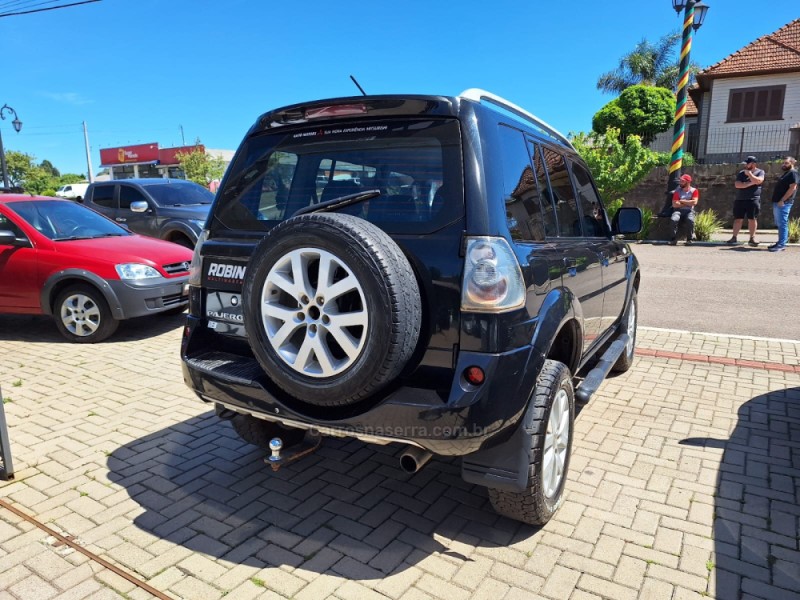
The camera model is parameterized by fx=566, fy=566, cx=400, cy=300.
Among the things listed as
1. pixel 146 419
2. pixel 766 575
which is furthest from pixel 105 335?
pixel 766 575

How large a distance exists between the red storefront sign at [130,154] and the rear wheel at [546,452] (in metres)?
57.0

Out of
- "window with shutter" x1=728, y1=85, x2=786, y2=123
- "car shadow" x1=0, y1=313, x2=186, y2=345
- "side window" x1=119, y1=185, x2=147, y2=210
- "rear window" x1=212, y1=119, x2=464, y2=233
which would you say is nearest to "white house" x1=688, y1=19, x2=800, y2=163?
"window with shutter" x1=728, y1=85, x2=786, y2=123

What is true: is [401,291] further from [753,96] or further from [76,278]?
[753,96]

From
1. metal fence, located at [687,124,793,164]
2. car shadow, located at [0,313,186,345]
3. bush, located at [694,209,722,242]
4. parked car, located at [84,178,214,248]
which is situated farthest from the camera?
metal fence, located at [687,124,793,164]

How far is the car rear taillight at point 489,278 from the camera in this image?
2318 millimetres

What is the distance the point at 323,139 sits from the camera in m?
2.89

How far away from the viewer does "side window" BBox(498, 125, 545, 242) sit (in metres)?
2.60

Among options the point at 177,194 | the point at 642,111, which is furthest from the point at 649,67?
the point at 177,194

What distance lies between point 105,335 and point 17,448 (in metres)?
2.67

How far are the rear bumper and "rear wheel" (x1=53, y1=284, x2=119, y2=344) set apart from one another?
14.6 feet

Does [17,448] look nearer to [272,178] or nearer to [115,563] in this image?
[115,563]

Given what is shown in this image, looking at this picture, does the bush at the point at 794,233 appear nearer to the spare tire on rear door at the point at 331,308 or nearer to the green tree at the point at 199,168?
the spare tire on rear door at the point at 331,308

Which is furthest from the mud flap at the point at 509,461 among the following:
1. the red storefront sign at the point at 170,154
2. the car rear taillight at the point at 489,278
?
the red storefront sign at the point at 170,154

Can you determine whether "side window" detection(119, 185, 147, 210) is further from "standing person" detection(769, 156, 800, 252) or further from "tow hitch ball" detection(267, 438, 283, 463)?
"standing person" detection(769, 156, 800, 252)
